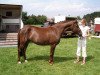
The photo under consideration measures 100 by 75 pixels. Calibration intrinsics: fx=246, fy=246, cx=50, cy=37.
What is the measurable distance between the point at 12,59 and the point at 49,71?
8.84 ft

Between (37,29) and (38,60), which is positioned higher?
(37,29)

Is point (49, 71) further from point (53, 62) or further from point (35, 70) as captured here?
point (53, 62)

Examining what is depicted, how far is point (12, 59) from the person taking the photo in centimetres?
1126

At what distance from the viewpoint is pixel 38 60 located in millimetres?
11086

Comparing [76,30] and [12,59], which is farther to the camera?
[12,59]

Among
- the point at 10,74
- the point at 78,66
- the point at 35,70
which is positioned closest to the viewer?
the point at 10,74

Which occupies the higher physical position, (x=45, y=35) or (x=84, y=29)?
(x=84, y=29)

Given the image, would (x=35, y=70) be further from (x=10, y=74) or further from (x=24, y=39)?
(x=24, y=39)

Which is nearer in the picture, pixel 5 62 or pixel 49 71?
pixel 49 71

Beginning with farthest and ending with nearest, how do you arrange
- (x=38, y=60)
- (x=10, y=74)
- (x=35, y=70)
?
(x=38, y=60) < (x=35, y=70) < (x=10, y=74)

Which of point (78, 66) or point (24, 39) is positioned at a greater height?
point (24, 39)

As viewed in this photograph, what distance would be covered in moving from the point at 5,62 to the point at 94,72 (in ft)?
12.7

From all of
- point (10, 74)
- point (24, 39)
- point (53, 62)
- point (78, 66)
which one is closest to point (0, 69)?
point (10, 74)

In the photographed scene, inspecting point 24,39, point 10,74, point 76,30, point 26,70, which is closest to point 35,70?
point 26,70
